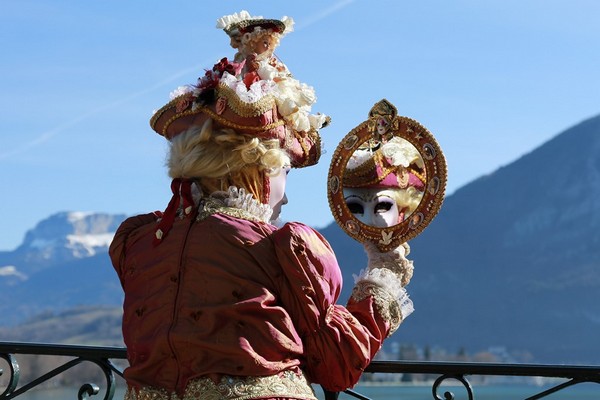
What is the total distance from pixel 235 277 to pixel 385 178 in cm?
104

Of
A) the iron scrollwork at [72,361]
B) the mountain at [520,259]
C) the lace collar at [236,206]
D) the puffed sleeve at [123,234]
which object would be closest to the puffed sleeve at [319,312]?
the lace collar at [236,206]

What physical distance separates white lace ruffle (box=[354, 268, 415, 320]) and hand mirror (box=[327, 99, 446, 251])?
21 cm

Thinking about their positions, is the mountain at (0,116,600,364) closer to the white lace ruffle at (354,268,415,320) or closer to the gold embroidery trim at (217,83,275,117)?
the white lace ruffle at (354,268,415,320)

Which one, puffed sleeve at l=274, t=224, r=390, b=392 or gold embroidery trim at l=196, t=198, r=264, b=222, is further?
gold embroidery trim at l=196, t=198, r=264, b=222

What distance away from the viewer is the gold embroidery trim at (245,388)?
10.9ft

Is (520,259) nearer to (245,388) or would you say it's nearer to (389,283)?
(389,283)

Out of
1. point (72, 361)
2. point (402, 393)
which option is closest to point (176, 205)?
point (72, 361)

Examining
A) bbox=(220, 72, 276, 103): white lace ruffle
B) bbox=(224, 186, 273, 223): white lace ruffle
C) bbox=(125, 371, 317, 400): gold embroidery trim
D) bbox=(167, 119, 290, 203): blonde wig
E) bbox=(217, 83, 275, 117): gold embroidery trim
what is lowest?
bbox=(125, 371, 317, 400): gold embroidery trim

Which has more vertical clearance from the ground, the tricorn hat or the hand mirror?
the hand mirror

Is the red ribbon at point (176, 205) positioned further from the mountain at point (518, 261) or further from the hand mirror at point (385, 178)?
the mountain at point (518, 261)

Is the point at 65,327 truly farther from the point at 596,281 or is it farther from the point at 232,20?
the point at 232,20

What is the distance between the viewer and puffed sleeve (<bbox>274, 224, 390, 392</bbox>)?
3.35 meters

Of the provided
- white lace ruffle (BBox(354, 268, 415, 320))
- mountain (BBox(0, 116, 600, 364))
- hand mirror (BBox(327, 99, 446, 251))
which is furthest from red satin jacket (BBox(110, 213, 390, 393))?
mountain (BBox(0, 116, 600, 364))

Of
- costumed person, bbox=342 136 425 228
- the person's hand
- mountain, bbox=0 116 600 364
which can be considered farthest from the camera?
mountain, bbox=0 116 600 364
